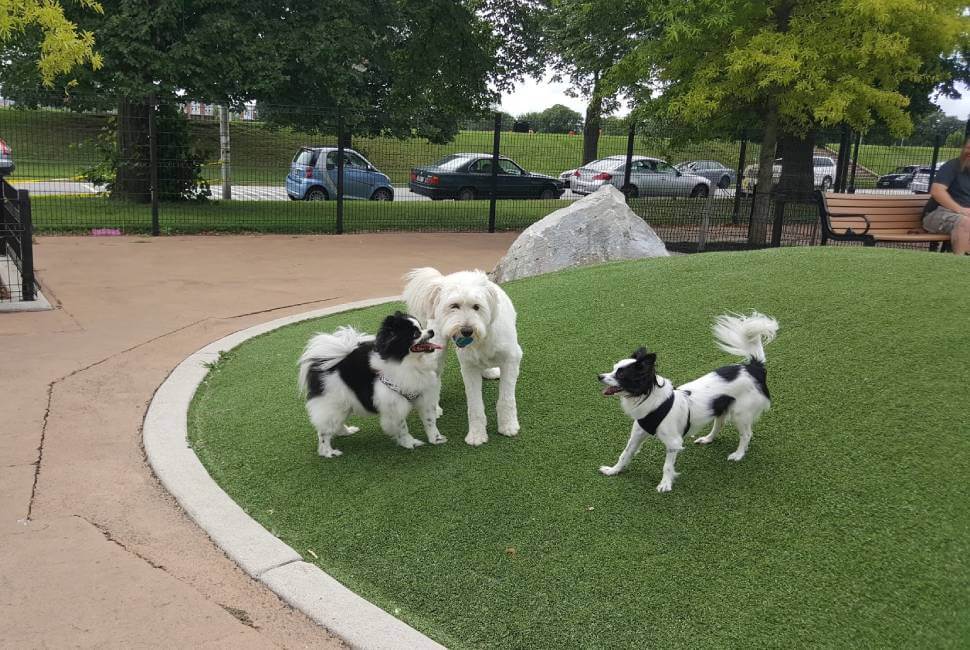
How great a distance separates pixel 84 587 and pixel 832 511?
3573mm

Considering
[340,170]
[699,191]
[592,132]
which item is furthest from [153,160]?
[699,191]

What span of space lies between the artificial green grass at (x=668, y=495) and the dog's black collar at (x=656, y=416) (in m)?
0.40

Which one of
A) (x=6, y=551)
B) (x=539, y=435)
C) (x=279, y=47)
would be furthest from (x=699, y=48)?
(x=6, y=551)

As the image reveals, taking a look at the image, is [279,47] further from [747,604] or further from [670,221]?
[747,604]

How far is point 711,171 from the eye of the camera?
21.5 meters

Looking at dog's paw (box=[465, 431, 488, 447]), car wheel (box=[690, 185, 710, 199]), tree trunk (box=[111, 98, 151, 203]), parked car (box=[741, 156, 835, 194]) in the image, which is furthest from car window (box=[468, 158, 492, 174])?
dog's paw (box=[465, 431, 488, 447])

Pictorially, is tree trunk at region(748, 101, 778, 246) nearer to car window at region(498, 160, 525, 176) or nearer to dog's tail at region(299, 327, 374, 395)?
car window at region(498, 160, 525, 176)

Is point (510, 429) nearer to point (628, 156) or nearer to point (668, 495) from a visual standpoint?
point (668, 495)

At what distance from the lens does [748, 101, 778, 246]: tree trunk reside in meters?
14.2

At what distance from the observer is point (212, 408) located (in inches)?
216

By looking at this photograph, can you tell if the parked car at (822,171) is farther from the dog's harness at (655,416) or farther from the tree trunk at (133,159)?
the dog's harness at (655,416)

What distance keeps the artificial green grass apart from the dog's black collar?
40 cm

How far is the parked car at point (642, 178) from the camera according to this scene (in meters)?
17.6

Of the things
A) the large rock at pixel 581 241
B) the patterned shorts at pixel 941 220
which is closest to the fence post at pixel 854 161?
the patterned shorts at pixel 941 220
